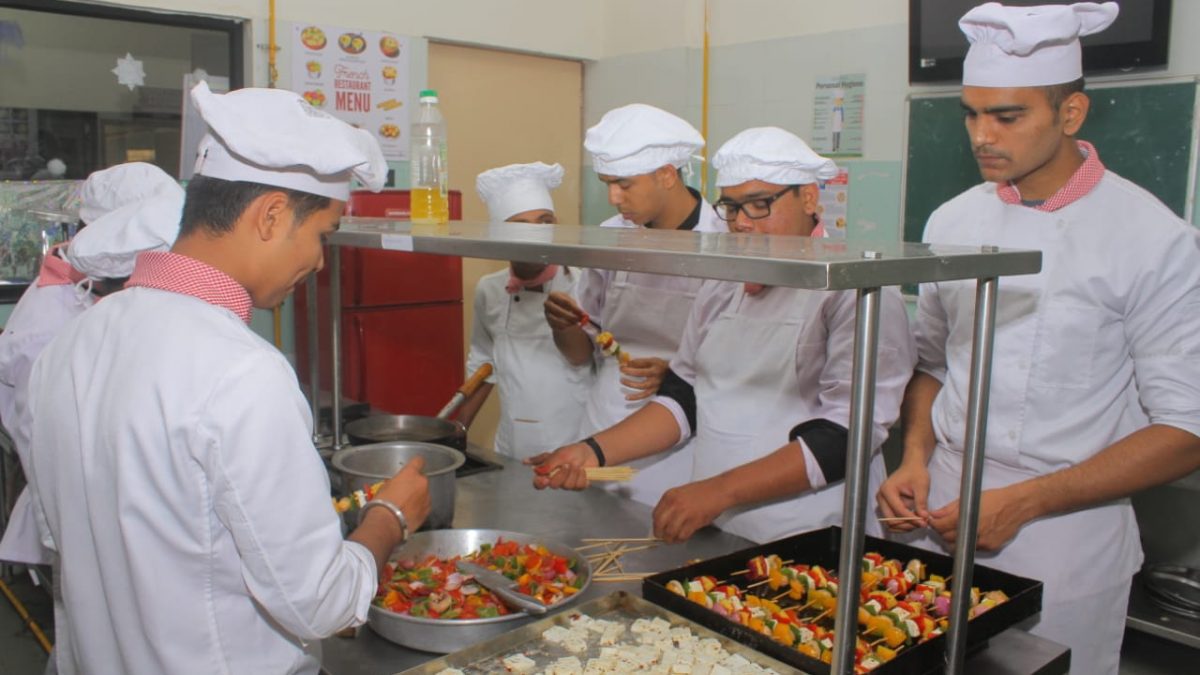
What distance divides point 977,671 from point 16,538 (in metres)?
2.47

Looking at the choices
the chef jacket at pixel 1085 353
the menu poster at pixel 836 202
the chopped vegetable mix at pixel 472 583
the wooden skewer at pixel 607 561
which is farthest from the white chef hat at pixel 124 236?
the menu poster at pixel 836 202

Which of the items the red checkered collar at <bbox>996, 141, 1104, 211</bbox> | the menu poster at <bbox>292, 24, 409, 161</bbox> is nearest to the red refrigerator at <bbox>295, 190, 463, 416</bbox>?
the menu poster at <bbox>292, 24, 409, 161</bbox>

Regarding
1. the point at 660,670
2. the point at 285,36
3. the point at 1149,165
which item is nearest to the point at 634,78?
the point at 285,36

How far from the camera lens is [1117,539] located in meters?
1.99

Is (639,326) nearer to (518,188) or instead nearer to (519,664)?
(518,188)

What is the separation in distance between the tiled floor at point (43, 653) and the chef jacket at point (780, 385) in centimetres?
160

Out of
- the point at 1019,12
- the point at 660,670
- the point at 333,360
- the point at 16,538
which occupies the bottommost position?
the point at 16,538

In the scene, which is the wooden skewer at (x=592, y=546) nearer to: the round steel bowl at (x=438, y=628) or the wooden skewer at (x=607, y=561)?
the wooden skewer at (x=607, y=561)

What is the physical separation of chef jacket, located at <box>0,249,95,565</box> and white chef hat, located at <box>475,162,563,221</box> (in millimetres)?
1387

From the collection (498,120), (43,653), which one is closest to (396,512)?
(43,653)

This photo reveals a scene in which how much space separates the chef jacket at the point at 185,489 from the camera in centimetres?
115

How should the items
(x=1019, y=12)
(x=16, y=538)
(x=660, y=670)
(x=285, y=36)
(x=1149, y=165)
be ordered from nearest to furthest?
1. (x=660, y=670)
2. (x=1019, y=12)
3. (x=16, y=538)
4. (x=1149, y=165)
5. (x=285, y=36)

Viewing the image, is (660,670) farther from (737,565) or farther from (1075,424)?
(1075,424)

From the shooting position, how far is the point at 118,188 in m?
2.91
